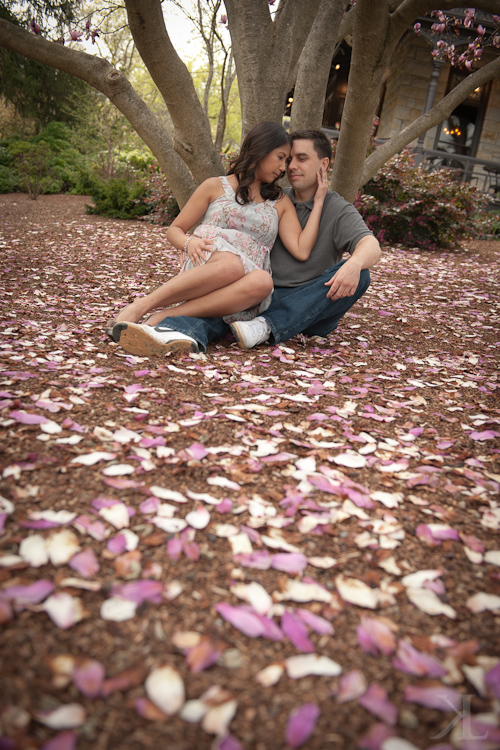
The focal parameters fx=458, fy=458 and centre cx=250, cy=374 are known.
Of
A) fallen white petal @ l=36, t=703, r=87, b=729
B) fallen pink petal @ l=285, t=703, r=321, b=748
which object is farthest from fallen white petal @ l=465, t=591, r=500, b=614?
fallen white petal @ l=36, t=703, r=87, b=729

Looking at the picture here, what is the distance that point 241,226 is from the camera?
283 centimetres

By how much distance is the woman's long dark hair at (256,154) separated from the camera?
2637mm

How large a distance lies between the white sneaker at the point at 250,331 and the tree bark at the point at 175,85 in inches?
58.5

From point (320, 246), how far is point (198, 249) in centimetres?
87

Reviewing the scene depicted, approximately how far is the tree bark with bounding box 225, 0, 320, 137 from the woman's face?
46.1 inches

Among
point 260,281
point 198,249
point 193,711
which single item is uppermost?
point 198,249

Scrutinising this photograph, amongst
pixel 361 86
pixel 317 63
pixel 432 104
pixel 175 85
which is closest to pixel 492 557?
pixel 361 86

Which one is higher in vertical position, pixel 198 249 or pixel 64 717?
pixel 198 249

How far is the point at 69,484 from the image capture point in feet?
4.58

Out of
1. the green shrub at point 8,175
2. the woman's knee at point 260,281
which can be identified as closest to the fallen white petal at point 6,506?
the woman's knee at point 260,281

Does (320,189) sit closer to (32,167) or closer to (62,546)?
(62,546)

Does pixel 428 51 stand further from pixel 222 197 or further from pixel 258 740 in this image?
pixel 258 740

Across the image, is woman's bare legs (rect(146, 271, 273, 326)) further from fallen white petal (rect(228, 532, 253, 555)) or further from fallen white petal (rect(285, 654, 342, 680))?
fallen white petal (rect(285, 654, 342, 680))

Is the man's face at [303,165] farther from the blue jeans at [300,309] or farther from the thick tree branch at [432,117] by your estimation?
the thick tree branch at [432,117]
